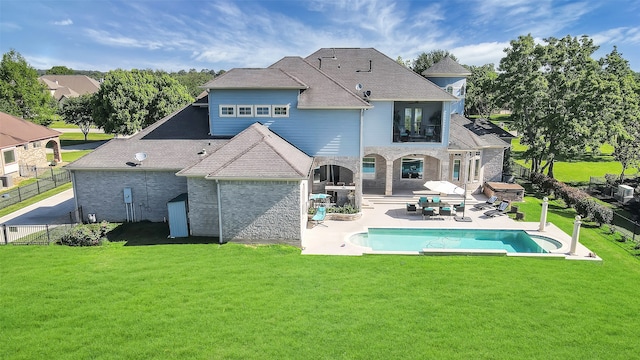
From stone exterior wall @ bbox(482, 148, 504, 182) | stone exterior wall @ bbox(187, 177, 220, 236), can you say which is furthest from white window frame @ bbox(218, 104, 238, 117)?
stone exterior wall @ bbox(482, 148, 504, 182)

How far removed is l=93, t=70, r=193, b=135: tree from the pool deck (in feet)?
106

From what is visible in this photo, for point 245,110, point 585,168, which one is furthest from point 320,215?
point 585,168

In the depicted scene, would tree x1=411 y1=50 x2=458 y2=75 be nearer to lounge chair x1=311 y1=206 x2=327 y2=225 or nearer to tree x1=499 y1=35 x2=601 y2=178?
tree x1=499 y1=35 x2=601 y2=178

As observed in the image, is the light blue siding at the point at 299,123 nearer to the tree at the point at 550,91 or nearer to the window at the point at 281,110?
the window at the point at 281,110

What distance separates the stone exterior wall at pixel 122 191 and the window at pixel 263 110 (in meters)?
5.83

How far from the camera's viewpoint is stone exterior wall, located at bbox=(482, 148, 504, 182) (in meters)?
30.0

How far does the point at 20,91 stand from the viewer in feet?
160

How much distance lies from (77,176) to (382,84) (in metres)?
19.2

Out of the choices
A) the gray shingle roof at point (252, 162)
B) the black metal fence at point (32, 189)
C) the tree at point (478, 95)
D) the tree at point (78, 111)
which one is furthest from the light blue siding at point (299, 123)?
the tree at point (478, 95)

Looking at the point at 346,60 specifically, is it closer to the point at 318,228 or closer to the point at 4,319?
the point at 318,228

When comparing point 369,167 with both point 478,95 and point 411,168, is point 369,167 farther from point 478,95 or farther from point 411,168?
point 478,95

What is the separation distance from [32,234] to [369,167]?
20.7m

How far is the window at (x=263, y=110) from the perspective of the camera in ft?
77.6

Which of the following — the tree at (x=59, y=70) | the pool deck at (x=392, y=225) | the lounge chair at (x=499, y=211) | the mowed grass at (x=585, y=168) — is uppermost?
the tree at (x=59, y=70)
